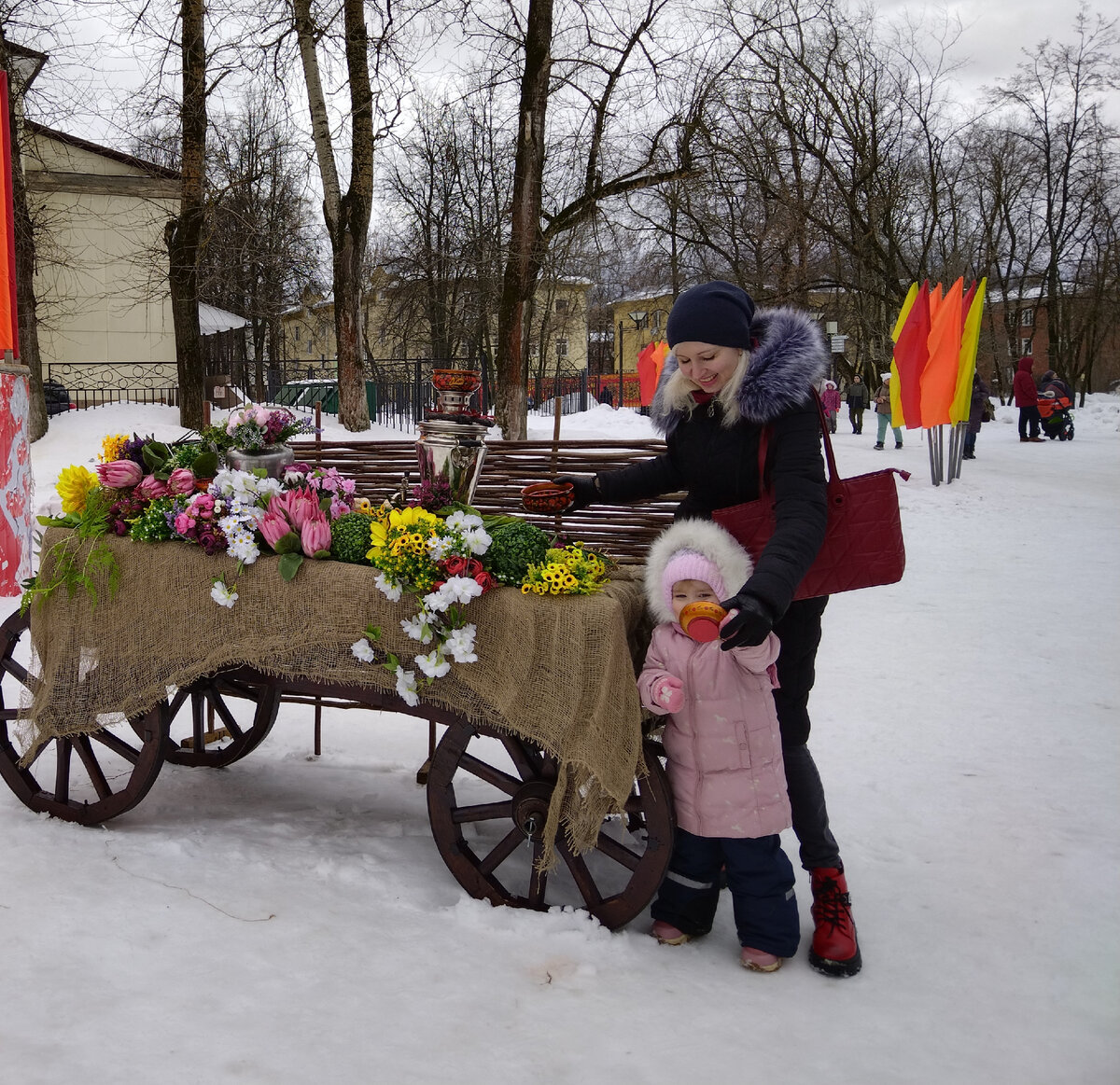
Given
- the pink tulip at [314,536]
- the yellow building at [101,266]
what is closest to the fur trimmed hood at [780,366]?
the pink tulip at [314,536]

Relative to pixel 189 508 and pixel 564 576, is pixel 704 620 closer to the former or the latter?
pixel 564 576

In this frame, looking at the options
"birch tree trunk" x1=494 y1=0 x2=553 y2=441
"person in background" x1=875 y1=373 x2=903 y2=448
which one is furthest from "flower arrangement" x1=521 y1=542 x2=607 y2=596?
"person in background" x1=875 y1=373 x2=903 y2=448

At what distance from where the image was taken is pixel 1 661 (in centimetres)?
356

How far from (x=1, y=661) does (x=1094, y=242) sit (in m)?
39.4

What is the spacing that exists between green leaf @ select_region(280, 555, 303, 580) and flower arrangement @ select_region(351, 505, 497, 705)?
0.23 m

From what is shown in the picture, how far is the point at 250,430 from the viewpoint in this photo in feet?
11.4

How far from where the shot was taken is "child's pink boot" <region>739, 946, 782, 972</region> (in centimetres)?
276

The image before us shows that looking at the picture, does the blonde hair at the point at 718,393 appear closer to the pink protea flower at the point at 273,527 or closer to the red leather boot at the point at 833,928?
the pink protea flower at the point at 273,527

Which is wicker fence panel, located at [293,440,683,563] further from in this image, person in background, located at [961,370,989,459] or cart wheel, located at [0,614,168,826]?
person in background, located at [961,370,989,459]

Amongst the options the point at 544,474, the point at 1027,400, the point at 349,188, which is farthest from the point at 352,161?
the point at 1027,400

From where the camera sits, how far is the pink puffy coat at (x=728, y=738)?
272cm

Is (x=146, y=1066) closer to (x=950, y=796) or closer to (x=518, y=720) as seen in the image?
(x=518, y=720)

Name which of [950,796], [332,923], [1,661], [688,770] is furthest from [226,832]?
[950,796]

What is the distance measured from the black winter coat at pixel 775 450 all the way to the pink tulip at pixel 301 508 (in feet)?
3.50
